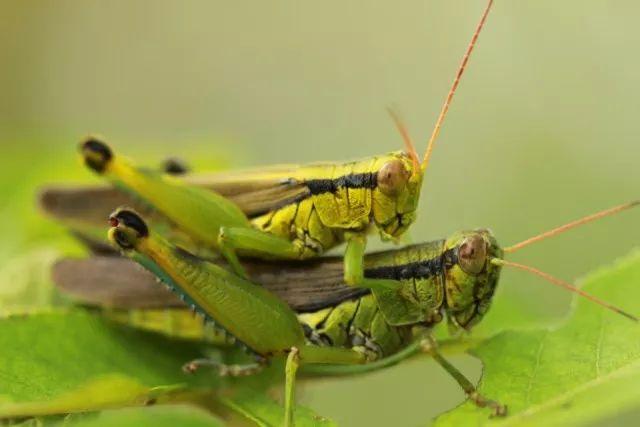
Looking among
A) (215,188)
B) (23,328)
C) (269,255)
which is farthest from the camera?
(215,188)

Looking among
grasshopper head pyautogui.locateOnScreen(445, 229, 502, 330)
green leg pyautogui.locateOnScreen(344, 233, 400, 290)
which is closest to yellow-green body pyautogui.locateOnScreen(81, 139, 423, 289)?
green leg pyautogui.locateOnScreen(344, 233, 400, 290)

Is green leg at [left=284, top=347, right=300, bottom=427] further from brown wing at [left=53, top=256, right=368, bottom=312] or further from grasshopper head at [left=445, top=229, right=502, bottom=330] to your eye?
grasshopper head at [left=445, top=229, right=502, bottom=330]

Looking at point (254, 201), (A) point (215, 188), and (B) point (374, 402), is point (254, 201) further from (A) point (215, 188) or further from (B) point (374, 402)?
(B) point (374, 402)

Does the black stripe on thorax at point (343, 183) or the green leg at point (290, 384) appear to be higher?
the black stripe on thorax at point (343, 183)

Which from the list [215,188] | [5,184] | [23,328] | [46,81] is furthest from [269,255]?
[46,81]

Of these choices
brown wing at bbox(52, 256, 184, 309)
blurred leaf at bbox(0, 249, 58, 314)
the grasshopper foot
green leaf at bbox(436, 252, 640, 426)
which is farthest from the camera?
blurred leaf at bbox(0, 249, 58, 314)

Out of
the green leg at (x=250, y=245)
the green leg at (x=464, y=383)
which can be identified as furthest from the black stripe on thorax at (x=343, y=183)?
the green leg at (x=464, y=383)

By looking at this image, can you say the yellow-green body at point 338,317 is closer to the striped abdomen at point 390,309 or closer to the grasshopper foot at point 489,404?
the striped abdomen at point 390,309
